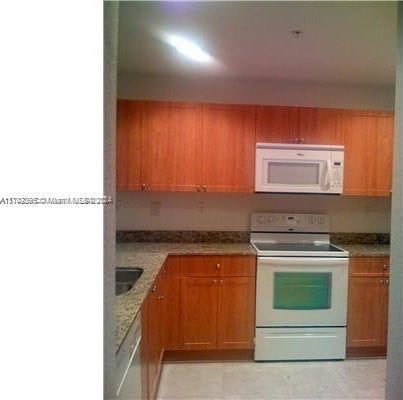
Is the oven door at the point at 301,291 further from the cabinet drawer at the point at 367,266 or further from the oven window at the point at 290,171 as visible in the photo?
the oven window at the point at 290,171

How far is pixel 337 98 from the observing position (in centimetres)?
310

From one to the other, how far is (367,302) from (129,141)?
2424 mm

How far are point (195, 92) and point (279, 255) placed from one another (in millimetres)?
1660

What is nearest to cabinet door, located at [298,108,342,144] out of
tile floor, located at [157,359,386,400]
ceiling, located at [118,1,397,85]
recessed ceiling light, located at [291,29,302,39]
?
ceiling, located at [118,1,397,85]

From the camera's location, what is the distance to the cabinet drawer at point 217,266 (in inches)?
104

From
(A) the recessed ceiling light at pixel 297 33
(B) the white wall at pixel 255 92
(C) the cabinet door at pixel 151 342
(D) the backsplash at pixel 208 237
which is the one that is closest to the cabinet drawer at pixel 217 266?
(D) the backsplash at pixel 208 237

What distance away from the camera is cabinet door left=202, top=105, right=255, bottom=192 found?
2795 millimetres

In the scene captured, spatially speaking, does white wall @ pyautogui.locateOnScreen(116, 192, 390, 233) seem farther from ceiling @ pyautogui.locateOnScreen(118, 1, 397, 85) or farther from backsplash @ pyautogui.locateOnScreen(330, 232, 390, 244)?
ceiling @ pyautogui.locateOnScreen(118, 1, 397, 85)

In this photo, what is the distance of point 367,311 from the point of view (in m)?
2.71
